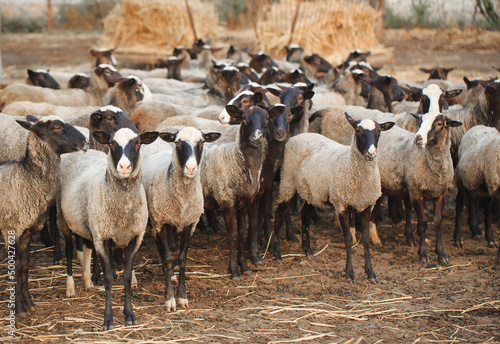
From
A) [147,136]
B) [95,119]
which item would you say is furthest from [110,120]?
[147,136]

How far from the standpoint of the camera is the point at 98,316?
5.66m

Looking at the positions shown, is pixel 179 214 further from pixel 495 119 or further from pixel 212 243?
pixel 495 119

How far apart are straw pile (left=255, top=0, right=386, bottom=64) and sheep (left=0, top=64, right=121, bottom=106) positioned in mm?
8153

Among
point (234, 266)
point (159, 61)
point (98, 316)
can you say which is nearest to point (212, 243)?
point (234, 266)

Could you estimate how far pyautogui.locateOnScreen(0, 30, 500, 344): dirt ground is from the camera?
5.34 m

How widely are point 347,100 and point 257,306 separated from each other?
6709mm

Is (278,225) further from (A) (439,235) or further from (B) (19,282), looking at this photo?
(B) (19,282)

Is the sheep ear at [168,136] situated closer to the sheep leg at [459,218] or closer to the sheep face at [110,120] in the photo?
the sheep face at [110,120]

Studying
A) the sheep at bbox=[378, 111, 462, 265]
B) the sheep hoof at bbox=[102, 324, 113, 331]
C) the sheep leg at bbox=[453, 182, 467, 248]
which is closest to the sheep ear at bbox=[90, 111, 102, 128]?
the sheep hoof at bbox=[102, 324, 113, 331]

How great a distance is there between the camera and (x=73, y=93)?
37.6ft

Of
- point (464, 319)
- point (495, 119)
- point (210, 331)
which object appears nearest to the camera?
point (210, 331)

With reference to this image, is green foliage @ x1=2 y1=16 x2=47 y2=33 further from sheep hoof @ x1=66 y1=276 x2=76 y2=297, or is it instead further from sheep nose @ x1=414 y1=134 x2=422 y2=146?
sheep nose @ x1=414 y1=134 x2=422 y2=146

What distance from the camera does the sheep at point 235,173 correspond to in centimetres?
680

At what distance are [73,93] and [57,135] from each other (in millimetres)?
5809
